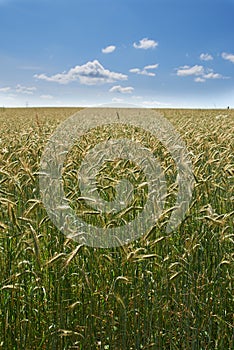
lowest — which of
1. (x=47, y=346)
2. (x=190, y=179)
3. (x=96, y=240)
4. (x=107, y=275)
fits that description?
(x=47, y=346)

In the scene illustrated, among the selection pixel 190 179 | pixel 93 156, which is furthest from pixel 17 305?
pixel 93 156

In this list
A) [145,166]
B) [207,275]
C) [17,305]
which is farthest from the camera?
[145,166]

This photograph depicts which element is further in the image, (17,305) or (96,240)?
(96,240)

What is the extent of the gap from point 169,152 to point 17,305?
9.91 feet

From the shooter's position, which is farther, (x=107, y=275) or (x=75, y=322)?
(x=107, y=275)

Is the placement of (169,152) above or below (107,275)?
above

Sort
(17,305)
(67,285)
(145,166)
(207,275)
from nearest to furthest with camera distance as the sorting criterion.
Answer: (17,305) → (67,285) → (207,275) → (145,166)

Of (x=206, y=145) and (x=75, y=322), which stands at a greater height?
(x=206, y=145)

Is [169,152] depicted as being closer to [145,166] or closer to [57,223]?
[145,166]

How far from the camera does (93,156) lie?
16.5ft

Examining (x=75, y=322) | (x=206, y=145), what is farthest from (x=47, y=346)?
(x=206, y=145)

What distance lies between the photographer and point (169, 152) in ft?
17.0

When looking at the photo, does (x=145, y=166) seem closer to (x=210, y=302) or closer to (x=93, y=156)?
(x=93, y=156)

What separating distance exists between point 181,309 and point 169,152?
2.54 m
